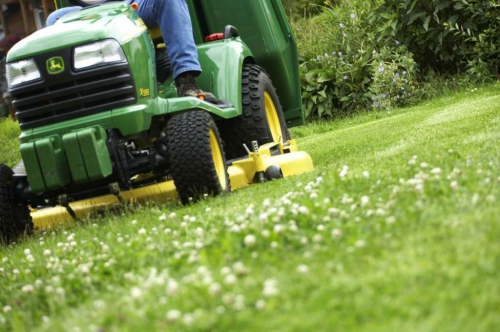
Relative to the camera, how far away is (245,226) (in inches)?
131

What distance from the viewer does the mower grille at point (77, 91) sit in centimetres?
486

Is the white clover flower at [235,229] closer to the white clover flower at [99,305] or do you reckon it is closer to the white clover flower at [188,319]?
the white clover flower at [99,305]

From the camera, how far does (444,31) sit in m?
11.4

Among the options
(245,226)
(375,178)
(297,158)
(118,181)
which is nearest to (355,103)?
(297,158)

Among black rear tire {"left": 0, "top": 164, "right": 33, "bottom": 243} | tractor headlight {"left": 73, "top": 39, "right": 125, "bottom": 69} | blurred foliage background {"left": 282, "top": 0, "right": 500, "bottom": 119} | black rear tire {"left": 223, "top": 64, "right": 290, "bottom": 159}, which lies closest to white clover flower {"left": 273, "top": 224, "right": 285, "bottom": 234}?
tractor headlight {"left": 73, "top": 39, "right": 125, "bottom": 69}

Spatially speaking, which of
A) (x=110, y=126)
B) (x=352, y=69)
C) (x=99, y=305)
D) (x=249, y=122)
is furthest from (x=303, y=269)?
(x=352, y=69)

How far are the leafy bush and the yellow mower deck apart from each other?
5.36 metres

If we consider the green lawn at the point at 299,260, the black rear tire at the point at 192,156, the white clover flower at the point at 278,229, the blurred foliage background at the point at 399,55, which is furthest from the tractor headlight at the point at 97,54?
the blurred foliage background at the point at 399,55

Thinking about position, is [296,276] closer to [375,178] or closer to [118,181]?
[375,178]

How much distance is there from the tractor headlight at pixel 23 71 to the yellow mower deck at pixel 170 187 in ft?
2.81

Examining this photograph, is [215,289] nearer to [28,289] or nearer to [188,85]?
[28,289]

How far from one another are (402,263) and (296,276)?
0.31 meters

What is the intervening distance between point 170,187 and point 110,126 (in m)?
0.68

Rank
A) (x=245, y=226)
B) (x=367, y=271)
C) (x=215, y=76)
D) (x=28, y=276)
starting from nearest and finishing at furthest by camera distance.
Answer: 1. (x=367, y=271)
2. (x=245, y=226)
3. (x=28, y=276)
4. (x=215, y=76)
